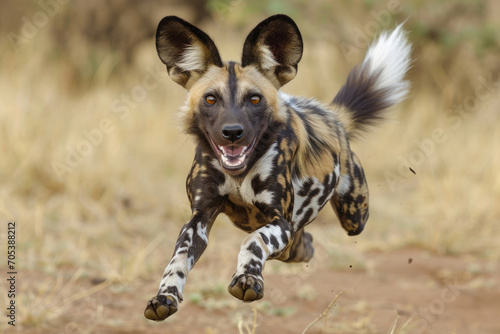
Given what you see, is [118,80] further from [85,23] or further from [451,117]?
[451,117]

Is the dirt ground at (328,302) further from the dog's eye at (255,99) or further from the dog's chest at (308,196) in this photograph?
the dog's eye at (255,99)

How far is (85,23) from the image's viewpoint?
32.1ft

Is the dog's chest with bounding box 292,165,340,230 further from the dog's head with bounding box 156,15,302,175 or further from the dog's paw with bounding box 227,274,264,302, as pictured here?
the dog's paw with bounding box 227,274,264,302

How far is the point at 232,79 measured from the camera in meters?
2.77

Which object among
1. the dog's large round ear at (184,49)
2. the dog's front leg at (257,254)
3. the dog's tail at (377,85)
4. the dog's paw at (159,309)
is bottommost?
the dog's paw at (159,309)

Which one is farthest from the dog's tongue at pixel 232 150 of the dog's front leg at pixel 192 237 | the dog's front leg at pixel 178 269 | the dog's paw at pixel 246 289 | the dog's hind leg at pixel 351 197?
the dog's hind leg at pixel 351 197

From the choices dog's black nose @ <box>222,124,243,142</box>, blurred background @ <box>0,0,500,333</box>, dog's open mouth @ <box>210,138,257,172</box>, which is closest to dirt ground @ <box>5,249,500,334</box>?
blurred background @ <box>0,0,500,333</box>

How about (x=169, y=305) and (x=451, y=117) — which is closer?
(x=169, y=305)

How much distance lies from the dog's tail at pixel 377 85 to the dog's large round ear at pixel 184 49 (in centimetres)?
121

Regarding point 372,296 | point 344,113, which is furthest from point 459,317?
point 344,113

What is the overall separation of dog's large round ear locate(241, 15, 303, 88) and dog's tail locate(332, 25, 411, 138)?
1.02 m

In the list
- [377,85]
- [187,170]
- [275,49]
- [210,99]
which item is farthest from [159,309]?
[187,170]

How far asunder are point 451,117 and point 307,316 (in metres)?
4.93

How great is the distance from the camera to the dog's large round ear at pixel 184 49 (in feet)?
9.05
